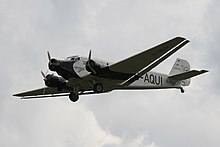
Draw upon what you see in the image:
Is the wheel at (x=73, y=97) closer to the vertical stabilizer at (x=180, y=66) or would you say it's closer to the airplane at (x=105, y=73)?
the airplane at (x=105, y=73)

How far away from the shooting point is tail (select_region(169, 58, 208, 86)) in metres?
49.4

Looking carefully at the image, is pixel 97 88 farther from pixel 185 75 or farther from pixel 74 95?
pixel 185 75

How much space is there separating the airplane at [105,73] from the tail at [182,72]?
3.8 inches

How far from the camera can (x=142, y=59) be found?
44.8 metres

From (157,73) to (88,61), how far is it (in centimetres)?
791

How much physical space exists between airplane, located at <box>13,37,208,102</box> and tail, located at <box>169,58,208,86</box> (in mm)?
98

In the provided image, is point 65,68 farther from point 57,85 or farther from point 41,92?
point 41,92

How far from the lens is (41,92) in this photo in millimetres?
52500

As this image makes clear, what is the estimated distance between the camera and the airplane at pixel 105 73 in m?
44.3

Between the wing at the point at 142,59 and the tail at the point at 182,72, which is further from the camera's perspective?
the tail at the point at 182,72

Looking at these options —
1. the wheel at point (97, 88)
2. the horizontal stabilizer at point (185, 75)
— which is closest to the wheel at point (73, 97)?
the wheel at point (97, 88)

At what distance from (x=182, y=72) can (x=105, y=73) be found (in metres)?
9.91

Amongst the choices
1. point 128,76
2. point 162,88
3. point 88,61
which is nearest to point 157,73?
point 162,88

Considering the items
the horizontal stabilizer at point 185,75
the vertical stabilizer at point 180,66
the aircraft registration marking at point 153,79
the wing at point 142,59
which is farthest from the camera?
the vertical stabilizer at point 180,66
